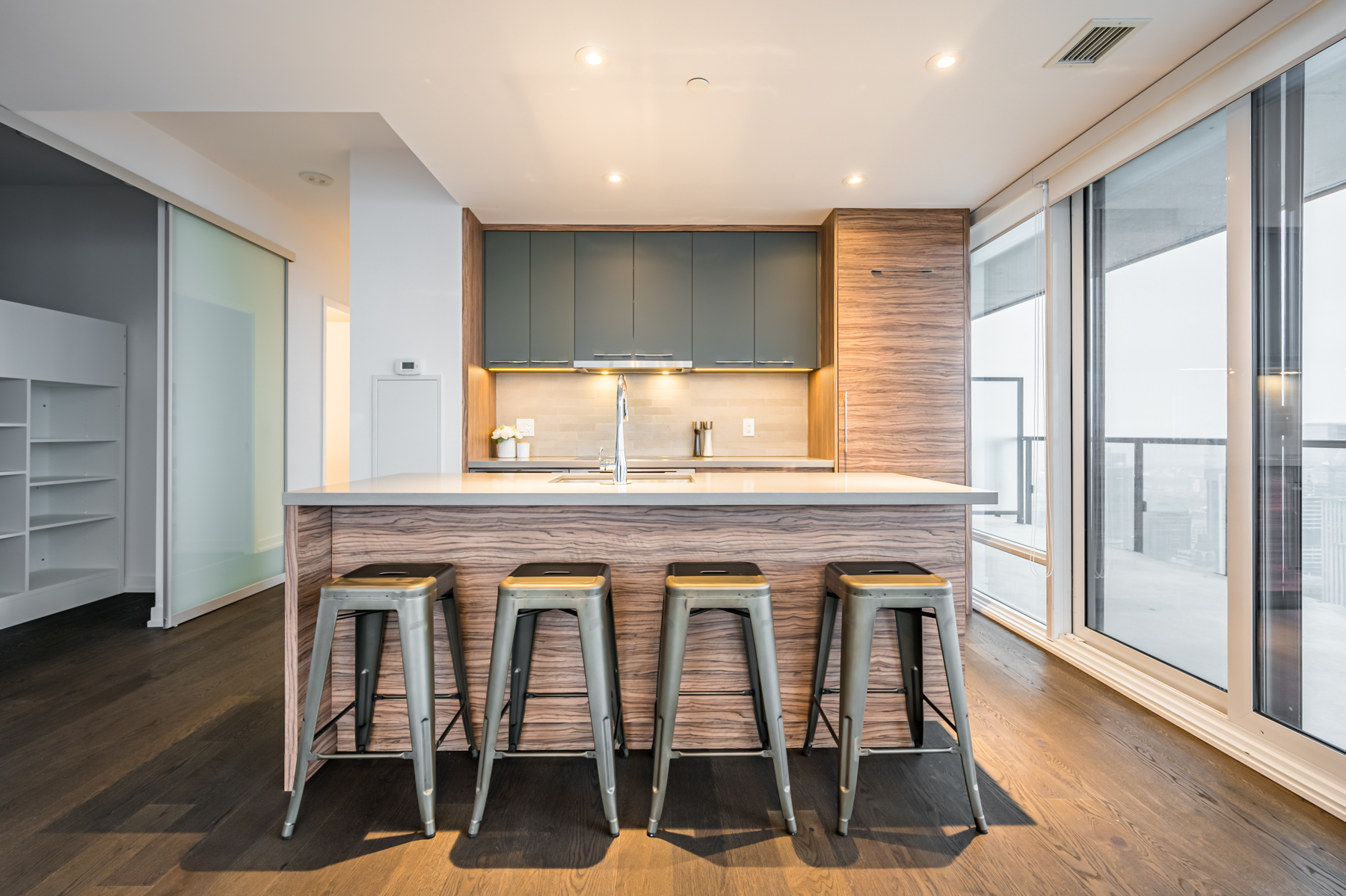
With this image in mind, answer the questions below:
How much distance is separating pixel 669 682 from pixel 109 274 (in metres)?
4.84

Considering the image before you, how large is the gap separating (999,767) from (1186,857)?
0.52 meters

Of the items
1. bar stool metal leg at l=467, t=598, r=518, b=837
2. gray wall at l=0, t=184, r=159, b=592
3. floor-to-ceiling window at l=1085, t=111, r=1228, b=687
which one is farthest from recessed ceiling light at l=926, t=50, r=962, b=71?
gray wall at l=0, t=184, r=159, b=592

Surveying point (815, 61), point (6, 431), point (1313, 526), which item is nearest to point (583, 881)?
point (1313, 526)

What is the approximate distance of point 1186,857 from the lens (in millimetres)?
1666

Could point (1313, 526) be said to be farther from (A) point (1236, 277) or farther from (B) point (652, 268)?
(B) point (652, 268)

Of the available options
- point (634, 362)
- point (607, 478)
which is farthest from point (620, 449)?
point (634, 362)

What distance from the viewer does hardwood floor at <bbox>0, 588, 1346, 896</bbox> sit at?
159 centimetres

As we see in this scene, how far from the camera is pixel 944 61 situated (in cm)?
239

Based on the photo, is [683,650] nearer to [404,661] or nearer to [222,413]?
[404,661]

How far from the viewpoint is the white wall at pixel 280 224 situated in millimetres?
3223

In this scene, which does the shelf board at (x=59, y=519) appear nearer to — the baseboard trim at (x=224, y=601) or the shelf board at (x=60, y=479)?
the shelf board at (x=60, y=479)

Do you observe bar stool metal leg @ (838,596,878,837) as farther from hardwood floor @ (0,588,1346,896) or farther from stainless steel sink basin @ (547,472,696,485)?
stainless steel sink basin @ (547,472,696,485)

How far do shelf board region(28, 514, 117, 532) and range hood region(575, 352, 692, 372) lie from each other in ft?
10.5

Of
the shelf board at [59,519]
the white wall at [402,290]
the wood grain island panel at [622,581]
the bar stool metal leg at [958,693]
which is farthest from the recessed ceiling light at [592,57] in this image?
the shelf board at [59,519]
